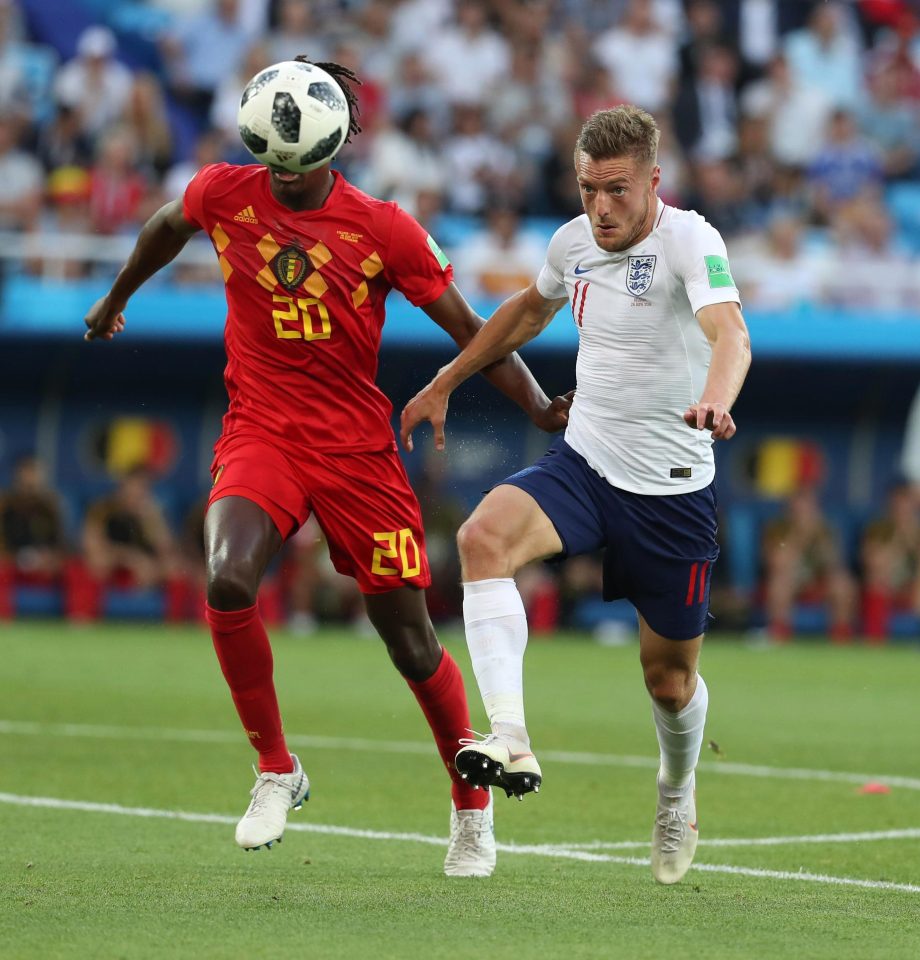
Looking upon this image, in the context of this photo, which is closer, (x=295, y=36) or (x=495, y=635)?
(x=495, y=635)

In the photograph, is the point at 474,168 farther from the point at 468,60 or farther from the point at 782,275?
the point at 782,275

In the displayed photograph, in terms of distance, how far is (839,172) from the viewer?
22.0m

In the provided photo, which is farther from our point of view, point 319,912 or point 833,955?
point 319,912

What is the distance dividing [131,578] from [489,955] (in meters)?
15.3

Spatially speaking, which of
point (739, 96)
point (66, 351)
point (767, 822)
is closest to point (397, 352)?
point (66, 351)

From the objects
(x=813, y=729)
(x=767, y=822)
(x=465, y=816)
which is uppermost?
(x=465, y=816)

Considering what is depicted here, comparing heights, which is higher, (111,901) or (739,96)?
(739,96)

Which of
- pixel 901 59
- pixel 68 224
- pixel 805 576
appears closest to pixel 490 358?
pixel 68 224

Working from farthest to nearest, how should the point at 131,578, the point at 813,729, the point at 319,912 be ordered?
the point at 131,578 < the point at 813,729 < the point at 319,912

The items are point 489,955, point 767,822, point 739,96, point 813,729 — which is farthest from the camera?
point 739,96

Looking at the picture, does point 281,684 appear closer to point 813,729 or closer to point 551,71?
point 813,729

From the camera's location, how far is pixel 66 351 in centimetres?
2009

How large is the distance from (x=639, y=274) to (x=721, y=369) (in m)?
0.61

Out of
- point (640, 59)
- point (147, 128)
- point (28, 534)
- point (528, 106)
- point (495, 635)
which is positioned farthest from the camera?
point (640, 59)
